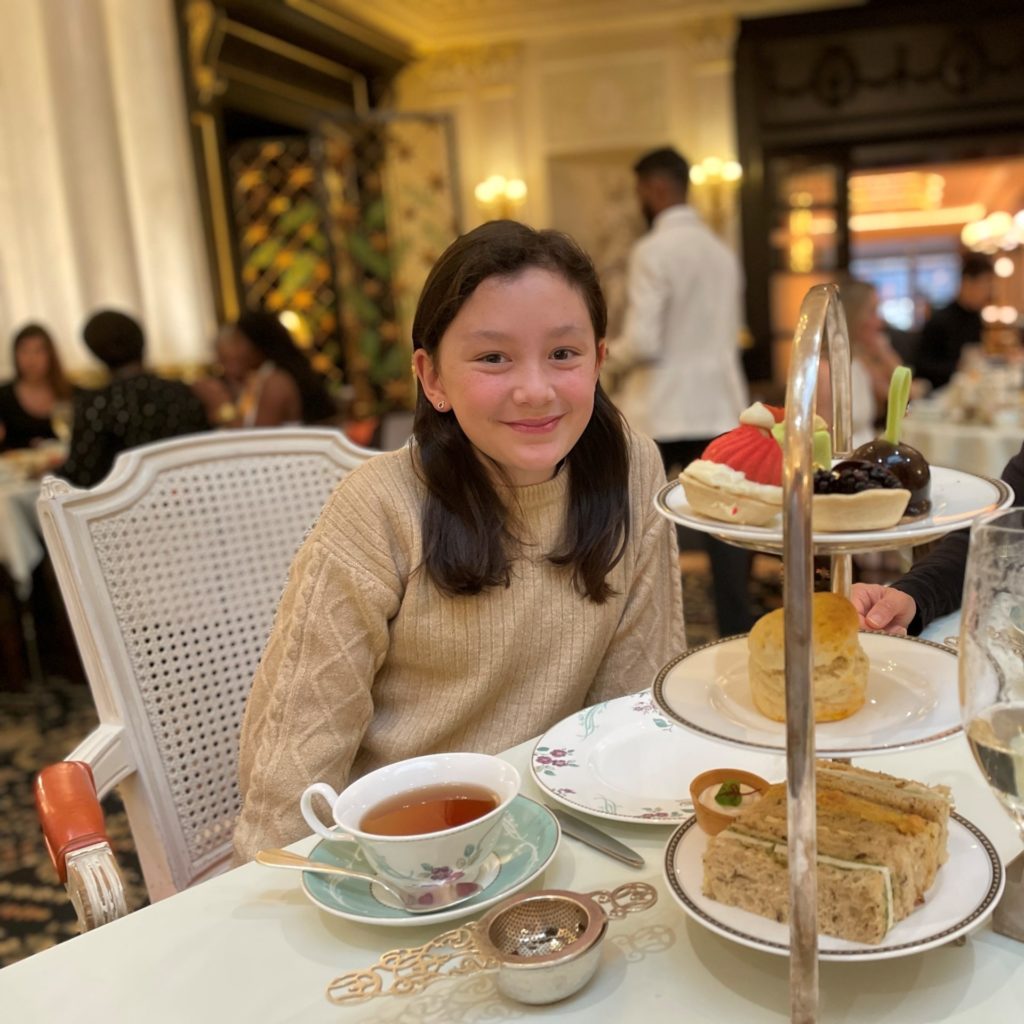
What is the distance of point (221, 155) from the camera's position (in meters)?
7.15

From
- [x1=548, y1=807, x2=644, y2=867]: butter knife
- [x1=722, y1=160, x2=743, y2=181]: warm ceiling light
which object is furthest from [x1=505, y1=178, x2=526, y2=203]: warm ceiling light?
[x1=548, y1=807, x2=644, y2=867]: butter knife

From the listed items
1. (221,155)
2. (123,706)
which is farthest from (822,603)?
(221,155)

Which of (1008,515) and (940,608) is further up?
(1008,515)

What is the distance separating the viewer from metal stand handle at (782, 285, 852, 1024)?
52 centimetres

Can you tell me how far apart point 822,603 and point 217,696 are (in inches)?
46.2

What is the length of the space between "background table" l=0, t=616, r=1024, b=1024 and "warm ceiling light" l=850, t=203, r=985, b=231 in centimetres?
1613

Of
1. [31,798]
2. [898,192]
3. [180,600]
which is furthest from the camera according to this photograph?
[898,192]

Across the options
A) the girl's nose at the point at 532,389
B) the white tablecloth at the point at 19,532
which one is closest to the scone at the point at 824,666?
the girl's nose at the point at 532,389

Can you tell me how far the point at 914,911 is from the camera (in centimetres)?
73

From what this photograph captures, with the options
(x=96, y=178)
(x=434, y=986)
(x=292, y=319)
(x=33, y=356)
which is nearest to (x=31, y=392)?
(x=33, y=356)

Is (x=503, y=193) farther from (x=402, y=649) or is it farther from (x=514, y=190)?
(x=402, y=649)

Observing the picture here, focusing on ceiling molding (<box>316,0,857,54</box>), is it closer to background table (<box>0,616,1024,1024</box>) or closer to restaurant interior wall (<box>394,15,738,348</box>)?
restaurant interior wall (<box>394,15,738,348</box>)

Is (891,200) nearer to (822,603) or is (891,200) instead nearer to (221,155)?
(221,155)

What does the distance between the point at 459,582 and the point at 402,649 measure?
0.41ft
